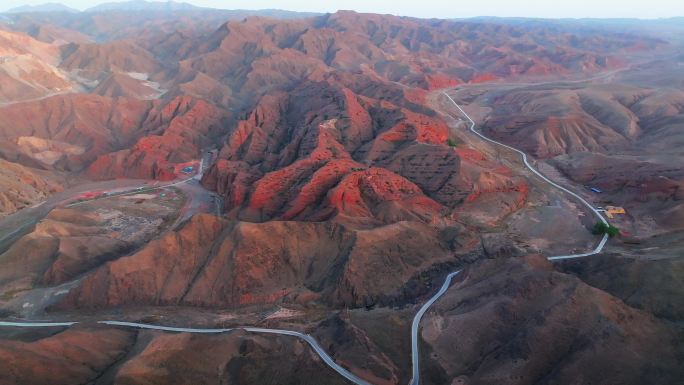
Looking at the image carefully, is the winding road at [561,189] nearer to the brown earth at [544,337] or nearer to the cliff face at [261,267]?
Answer: the brown earth at [544,337]

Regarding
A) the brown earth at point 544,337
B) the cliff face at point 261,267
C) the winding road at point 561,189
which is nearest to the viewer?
the brown earth at point 544,337

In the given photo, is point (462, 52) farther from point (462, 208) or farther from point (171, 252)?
point (171, 252)

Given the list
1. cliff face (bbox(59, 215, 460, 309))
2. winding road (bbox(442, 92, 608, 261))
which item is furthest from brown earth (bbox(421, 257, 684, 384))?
winding road (bbox(442, 92, 608, 261))

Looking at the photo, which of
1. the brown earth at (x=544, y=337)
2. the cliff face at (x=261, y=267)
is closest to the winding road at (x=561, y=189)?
the brown earth at (x=544, y=337)

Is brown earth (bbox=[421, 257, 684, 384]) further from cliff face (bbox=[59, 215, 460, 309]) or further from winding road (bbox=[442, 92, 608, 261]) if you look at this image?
winding road (bbox=[442, 92, 608, 261])

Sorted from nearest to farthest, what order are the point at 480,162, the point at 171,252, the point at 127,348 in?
the point at 127,348 → the point at 171,252 → the point at 480,162

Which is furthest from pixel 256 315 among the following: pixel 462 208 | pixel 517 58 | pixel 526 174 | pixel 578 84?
pixel 517 58

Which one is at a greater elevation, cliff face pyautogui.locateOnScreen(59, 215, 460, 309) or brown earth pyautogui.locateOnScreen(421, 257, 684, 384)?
brown earth pyautogui.locateOnScreen(421, 257, 684, 384)

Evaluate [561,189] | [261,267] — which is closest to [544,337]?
[261,267]

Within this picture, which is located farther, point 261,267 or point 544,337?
point 261,267

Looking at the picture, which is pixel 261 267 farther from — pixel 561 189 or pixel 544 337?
pixel 561 189

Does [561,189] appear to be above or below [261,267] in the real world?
below
